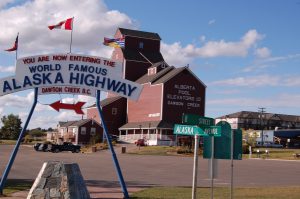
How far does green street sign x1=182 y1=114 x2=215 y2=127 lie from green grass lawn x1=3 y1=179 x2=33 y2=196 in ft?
23.5

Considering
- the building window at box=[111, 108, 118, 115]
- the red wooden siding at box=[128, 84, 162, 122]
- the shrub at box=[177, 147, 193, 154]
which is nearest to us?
the shrub at box=[177, 147, 193, 154]

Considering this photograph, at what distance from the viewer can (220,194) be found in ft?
52.6

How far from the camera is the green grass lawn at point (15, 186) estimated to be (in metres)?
15.6

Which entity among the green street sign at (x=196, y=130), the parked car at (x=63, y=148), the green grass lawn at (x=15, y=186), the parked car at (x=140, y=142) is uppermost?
the green street sign at (x=196, y=130)

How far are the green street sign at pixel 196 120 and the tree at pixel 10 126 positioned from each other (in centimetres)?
10621

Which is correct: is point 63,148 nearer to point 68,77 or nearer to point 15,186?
point 15,186

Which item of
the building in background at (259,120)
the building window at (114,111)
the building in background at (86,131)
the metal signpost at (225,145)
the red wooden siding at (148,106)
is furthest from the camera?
the building in background at (259,120)

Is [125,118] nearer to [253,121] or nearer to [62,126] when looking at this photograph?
[62,126]

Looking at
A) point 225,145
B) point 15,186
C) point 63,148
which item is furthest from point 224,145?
point 63,148

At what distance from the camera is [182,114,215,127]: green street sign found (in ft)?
34.4

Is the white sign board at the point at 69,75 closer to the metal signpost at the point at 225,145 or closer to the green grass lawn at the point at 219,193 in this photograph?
the green grass lawn at the point at 219,193

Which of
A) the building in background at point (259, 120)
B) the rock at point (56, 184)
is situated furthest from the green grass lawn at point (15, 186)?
the building in background at point (259, 120)

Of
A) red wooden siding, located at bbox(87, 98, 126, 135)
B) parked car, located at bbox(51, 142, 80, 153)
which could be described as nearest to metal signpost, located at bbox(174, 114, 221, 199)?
parked car, located at bbox(51, 142, 80, 153)

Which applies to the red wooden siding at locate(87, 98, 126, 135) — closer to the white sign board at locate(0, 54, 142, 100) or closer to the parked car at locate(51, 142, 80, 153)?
the parked car at locate(51, 142, 80, 153)
